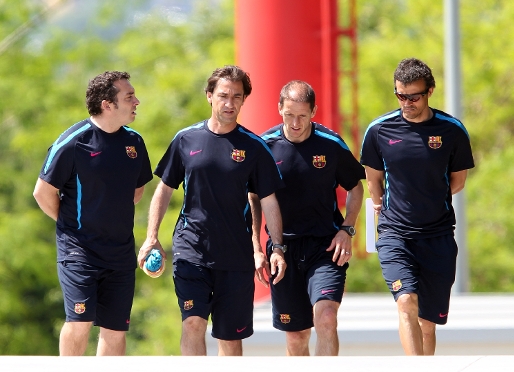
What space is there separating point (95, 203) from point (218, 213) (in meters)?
0.82

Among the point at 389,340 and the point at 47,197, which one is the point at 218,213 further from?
the point at 389,340

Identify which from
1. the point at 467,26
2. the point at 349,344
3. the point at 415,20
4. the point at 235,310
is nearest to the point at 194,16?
the point at 415,20

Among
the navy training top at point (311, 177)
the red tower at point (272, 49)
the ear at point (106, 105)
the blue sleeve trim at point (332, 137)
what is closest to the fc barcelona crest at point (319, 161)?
the navy training top at point (311, 177)

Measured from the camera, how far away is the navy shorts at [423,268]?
654cm

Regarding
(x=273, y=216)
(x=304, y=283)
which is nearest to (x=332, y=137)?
(x=273, y=216)

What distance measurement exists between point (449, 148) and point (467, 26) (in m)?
15.6

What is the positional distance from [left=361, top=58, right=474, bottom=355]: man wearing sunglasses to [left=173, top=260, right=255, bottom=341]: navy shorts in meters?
0.99

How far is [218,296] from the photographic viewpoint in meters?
6.46

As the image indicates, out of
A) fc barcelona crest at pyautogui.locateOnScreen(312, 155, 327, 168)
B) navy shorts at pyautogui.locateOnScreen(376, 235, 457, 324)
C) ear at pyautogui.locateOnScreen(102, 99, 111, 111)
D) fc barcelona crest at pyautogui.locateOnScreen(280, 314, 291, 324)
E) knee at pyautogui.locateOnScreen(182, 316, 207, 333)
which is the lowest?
fc barcelona crest at pyautogui.locateOnScreen(280, 314, 291, 324)

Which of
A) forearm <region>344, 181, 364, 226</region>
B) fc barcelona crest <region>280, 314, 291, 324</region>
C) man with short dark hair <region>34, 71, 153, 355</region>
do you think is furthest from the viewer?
fc barcelona crest <region>280, 314, 291, 324</region>

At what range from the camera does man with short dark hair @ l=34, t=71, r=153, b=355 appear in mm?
6406

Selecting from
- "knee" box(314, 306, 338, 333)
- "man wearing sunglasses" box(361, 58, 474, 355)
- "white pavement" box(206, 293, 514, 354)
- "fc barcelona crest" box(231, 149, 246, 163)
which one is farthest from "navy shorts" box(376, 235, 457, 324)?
"white pavement" box(206, 293, 514, 354)

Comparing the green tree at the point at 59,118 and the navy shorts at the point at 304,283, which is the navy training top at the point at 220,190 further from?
the green tree at the point at 59,118

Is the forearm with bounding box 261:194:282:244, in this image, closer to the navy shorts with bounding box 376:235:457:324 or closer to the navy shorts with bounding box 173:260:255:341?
the navy shorts with bounding box 173:260:255:341
